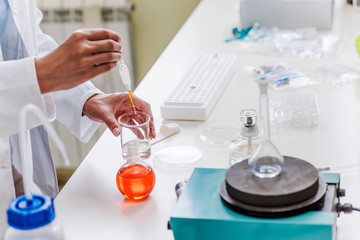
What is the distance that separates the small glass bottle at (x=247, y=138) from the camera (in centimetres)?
120

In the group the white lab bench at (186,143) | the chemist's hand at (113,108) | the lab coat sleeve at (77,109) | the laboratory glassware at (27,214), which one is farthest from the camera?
the lab coat sleeve at (77,109)

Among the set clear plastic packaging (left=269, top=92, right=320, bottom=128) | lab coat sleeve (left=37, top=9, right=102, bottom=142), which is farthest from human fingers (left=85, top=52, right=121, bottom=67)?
clear plastic packaging (left=269, top=92, right=320, bottom=128)

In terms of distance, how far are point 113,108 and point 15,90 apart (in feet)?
0.95

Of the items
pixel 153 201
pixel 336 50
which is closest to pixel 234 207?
pixel 153 201

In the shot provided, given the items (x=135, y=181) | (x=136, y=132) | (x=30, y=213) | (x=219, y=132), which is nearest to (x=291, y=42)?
(x=219, y=132)

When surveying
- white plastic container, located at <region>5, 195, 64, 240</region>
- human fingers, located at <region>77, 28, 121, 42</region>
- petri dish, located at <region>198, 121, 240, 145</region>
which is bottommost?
petri dish, located at <region>198, 121, 240, 145</region>

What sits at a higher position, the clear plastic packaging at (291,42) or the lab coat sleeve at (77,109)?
the lab coat sleeve at (77,109)

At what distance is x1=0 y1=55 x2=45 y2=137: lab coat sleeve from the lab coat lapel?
32 centimetres

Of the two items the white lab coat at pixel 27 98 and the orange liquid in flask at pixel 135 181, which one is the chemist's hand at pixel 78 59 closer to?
the white lab coat at pixel 27 98

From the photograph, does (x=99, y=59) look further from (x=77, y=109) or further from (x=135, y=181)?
(x=77, y=109)

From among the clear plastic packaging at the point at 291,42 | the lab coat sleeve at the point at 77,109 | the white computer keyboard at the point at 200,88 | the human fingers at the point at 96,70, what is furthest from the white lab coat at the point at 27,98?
the clear plastic packaging at the point at 291,42

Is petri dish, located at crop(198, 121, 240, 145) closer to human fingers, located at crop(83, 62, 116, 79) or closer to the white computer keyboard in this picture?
the white computer keyboard

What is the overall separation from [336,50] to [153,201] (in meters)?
1.03

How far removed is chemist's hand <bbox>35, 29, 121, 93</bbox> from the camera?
1104mm
